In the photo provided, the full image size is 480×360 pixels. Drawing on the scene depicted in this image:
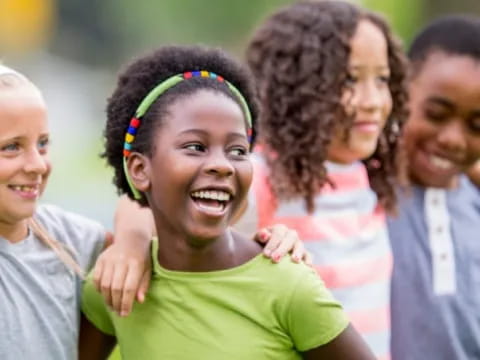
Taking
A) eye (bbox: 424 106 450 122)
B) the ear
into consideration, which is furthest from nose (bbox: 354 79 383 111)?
the ear

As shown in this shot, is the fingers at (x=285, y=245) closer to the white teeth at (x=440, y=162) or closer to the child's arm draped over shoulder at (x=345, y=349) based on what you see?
the child's arm draped over shoulder at (x=345, y=349)

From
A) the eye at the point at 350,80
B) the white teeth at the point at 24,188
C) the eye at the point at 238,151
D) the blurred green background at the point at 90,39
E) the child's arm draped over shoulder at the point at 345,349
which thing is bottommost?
the blurred green background at the point at 90,39

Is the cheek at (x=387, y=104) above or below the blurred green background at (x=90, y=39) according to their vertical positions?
above

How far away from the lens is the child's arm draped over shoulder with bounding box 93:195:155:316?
2738mm

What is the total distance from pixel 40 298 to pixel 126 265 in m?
0.23

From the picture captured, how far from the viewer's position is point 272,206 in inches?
132

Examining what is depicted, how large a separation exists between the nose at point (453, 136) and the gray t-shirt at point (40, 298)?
142 cm

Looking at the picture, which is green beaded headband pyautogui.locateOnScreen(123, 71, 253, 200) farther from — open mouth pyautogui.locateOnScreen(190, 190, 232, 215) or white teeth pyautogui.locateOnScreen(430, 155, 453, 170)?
white teeth pyautogui.locateOnScreen(430, 155, 453, 170)

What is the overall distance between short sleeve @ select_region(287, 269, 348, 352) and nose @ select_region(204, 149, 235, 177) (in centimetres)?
32

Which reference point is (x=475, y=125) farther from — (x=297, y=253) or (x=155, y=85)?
(x=155, y=85)

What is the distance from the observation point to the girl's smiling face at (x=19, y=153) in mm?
2729

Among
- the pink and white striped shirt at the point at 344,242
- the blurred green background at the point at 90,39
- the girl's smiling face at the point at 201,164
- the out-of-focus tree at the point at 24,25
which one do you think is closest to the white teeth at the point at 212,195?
the girl's smiling face at the point at 201,164

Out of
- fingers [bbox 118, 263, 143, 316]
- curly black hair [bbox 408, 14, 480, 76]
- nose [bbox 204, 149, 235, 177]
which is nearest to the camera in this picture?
nose [bbox 204, 149, 235, 177]

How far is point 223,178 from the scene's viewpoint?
2.65 m
